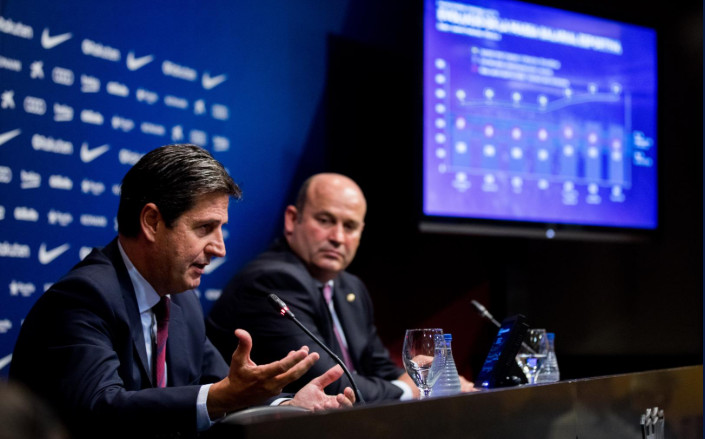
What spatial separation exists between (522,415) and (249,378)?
58cm

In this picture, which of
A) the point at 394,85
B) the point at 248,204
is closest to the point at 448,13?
the point at 394,85

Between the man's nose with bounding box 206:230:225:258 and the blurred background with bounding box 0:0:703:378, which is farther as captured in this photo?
the blurred background with bounding box 0:0:703:378

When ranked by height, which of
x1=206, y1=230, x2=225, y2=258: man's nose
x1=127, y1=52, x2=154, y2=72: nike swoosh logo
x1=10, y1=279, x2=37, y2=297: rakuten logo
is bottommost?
x1=10, y1=279, x2=37, y2=297: rakuten logo

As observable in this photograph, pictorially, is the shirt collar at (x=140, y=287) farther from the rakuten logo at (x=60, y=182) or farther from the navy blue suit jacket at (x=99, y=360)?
the rakuten logo at (x=60, y=182)

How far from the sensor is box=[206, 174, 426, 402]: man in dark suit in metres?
2.92

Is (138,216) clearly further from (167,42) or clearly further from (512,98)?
(512,98)

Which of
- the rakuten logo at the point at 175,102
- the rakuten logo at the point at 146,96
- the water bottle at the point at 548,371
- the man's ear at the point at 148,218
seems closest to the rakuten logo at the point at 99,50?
the rakuten logo at the point at 146,96

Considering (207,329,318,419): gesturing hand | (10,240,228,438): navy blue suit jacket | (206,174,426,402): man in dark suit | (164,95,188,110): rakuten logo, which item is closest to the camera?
(207,329,318,419): gesturing hand

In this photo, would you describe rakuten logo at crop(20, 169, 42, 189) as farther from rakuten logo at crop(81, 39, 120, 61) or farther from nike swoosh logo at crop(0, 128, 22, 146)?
rakuten logo at crop(81, 39, 120, 61)

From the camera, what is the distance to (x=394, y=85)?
3.91m

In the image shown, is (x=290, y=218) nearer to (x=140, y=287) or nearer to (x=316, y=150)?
(x=316, y=150)

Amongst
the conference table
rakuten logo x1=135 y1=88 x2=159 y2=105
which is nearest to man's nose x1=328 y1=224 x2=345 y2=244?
rakuten logo x1=135 y1=88 x2=159 y2=105

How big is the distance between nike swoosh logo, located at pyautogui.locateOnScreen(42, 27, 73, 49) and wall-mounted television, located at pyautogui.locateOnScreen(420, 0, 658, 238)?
1494 millimetres

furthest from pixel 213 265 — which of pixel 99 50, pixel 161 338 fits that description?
pixel 161 338
